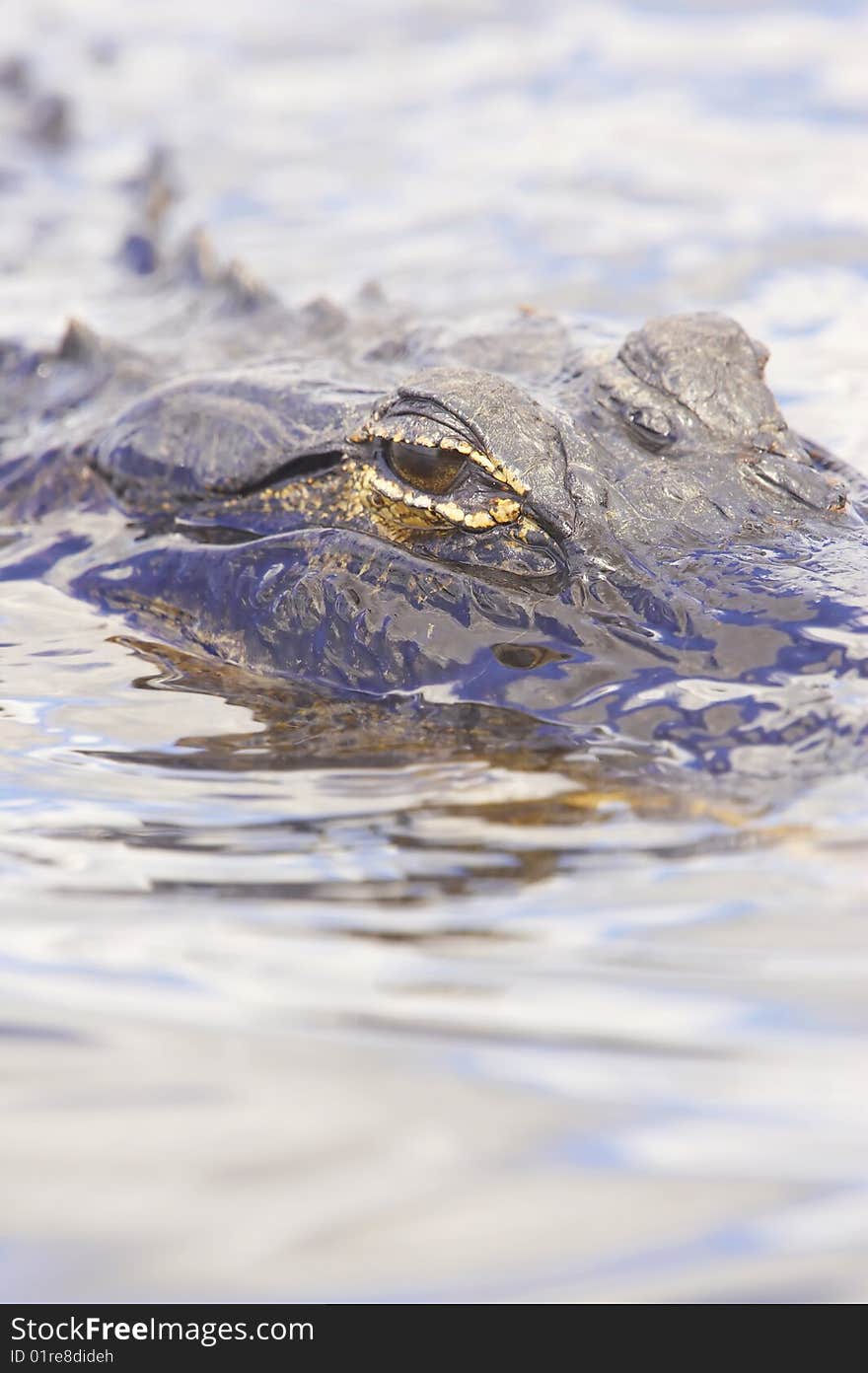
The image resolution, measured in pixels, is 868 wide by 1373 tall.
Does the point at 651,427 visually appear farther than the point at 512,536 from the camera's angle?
Yes

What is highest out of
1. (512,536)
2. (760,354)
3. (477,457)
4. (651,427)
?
(760,354)

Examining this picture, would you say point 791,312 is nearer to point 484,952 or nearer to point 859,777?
point 859,777

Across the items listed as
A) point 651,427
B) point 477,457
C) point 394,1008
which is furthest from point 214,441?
point 394,1008

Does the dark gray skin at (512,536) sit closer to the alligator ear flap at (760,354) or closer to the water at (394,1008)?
the alligator ear flap at (760,354)

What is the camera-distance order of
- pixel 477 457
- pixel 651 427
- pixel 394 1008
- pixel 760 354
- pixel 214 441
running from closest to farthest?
pixel 394 1008, pixel 477 457, pixel 651 427, pixel 760 354, pixel 214 441

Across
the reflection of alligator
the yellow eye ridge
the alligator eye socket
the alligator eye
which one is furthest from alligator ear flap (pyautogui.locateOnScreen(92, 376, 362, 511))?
the alligator eye

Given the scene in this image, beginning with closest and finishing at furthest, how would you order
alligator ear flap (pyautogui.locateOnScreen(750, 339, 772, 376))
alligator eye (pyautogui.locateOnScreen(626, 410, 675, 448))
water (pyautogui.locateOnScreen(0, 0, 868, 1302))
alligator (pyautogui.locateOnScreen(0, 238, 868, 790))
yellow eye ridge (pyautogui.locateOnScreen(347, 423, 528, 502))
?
water (pyautogui.locateOnScreen(0, 0, 868, 1302)) → alligator (pyautogui.locateOnScreen(0, 238, 868, 790)) → yellow eye ridge (pyautogui.locateOnScreen(347, 423, 528, 502)) → alligator eye (pyautogui.locateOnScreen(626, 410, 675, 448)) → alligator ear flap (pyautogui.locateOnScreen(750, 339, 772, 376))

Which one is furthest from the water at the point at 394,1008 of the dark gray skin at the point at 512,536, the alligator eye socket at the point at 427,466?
the alligator eye socket at the point at 427,466

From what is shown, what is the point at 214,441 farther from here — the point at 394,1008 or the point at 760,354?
the point at 394,1008

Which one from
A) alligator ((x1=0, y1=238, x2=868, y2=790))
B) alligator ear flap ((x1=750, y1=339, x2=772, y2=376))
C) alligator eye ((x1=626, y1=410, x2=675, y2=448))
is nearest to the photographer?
alligator ((x1=0, y1=238, x2=868, y2=790))

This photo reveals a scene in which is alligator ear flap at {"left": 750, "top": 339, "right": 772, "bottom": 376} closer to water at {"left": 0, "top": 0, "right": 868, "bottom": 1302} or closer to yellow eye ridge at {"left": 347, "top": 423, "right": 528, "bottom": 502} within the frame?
yellow eye ridge at {"left": 347, "top": 423, "right": 528, "bottom": 502}
